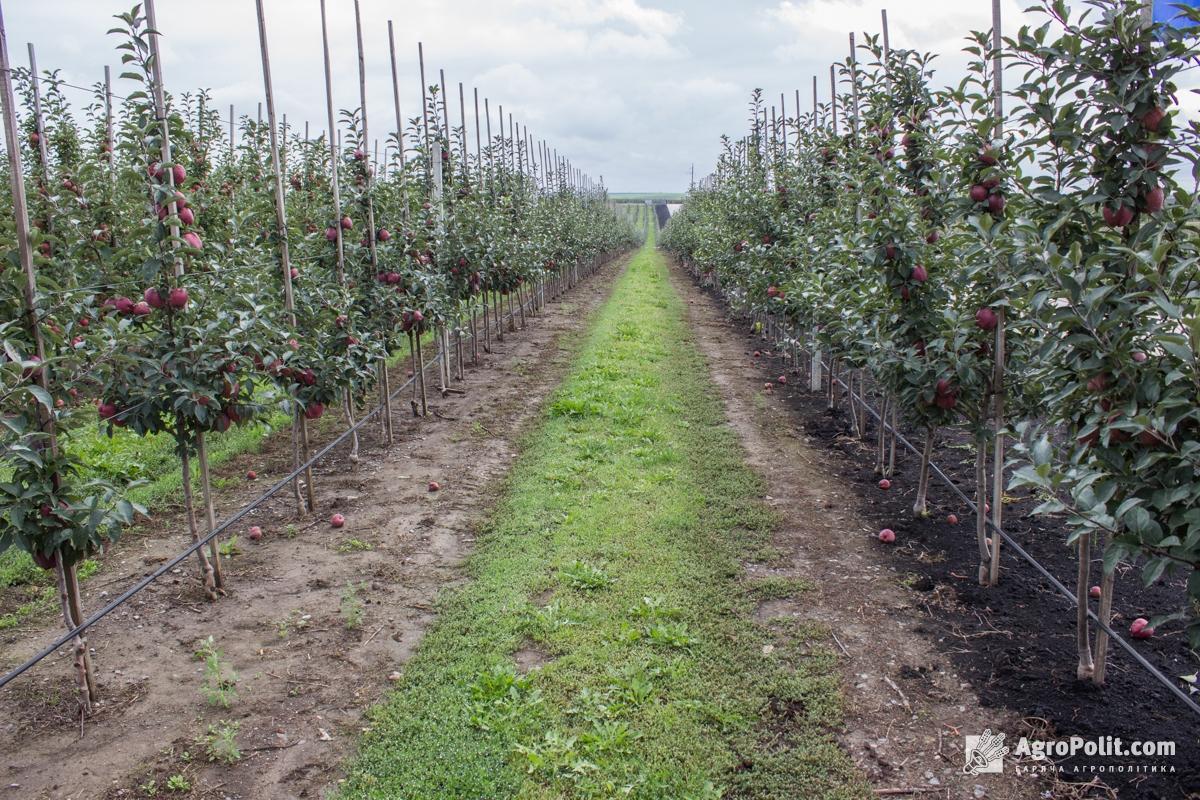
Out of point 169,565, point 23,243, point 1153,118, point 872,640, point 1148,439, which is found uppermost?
point 1153,118

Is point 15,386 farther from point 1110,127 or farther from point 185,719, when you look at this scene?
point 1110,127

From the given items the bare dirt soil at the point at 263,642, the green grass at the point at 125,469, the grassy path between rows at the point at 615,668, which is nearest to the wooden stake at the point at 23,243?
the bare dirt soil at the point at 263,642

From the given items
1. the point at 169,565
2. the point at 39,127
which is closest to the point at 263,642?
the point at 169,565

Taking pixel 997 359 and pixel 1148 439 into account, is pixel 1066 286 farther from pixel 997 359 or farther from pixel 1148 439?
pixel 997 359

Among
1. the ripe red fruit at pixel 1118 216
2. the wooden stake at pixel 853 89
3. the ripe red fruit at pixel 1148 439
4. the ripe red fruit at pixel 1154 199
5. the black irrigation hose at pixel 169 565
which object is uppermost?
the wooden stake at pixel 853 89

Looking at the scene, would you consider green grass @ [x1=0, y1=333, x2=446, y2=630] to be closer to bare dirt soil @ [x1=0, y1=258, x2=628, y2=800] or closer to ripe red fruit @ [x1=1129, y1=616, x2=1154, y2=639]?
bare dirt soil @ [x1=0, y1=258, x2=628, y2=800]

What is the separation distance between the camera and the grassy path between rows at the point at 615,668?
3.68 meters

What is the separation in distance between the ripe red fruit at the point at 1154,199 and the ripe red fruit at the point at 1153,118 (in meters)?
0.24

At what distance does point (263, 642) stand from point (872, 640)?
369 centimetres

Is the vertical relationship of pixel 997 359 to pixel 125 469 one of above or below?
above

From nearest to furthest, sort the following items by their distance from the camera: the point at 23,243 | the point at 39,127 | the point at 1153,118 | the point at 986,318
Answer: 1. the point at 1153,118
2. the point at 23,243
3. the point at 986,318
4. the point at 39,127

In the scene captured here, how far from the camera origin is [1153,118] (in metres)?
3.33

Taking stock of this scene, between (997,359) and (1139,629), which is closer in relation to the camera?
(1139,629)

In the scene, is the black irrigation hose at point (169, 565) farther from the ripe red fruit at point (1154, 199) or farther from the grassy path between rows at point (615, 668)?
the ripe red fruit at point (1154, 199)
